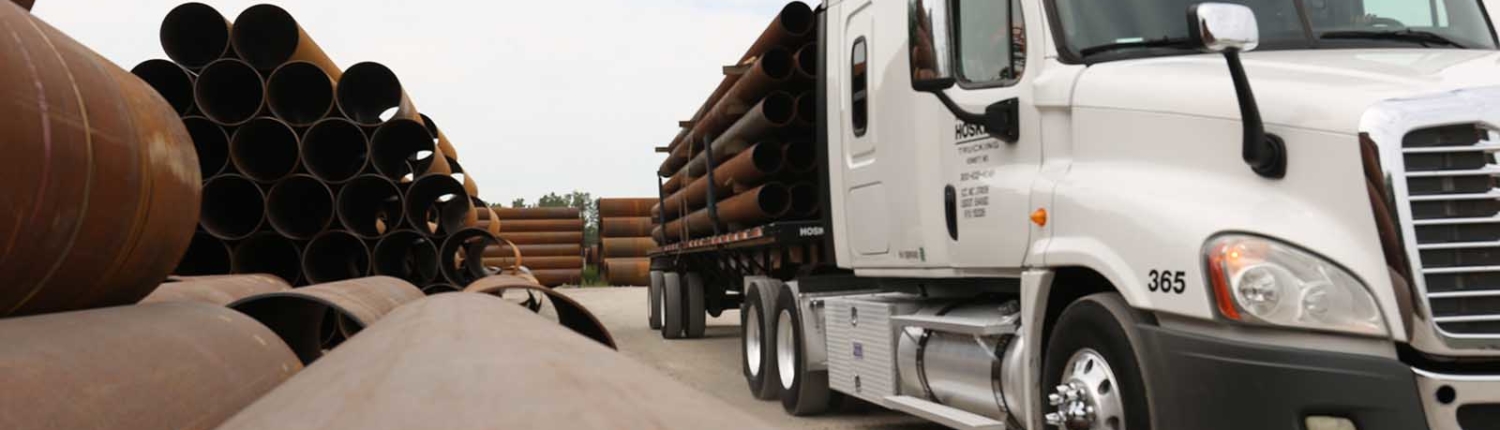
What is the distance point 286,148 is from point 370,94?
82cm

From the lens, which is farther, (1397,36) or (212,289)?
(212,289)

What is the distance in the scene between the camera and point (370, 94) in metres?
10.2

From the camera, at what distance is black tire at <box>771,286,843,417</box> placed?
834 cm

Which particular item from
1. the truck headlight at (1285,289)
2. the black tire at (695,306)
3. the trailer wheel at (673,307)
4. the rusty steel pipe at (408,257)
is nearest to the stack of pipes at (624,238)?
the trailer wheel at (673,307)

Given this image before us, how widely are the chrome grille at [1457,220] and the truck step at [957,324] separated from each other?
1.98 metres

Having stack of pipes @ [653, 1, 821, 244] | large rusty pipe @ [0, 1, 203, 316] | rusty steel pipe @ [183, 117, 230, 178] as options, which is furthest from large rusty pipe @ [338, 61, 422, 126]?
large rusty pipe @ [0, 1, 203, 316]

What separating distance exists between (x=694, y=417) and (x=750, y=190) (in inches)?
328

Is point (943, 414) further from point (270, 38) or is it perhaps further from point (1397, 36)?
point (270, 38)

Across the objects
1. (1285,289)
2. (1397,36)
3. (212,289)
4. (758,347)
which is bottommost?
(758,347)

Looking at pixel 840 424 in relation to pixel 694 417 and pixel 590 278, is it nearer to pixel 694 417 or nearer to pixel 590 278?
pixel 694 417

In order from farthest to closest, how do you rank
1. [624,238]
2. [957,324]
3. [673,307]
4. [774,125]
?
[624,238] → [673,307] → [774,125] → [957,324]

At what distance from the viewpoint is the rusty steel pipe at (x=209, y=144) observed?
9.15 metres

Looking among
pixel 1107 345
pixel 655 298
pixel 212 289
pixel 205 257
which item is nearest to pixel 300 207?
pixel 205 257

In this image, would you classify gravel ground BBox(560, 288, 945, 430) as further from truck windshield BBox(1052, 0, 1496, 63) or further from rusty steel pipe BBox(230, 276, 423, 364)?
truck windshield BBox(1052, 0, 1496, 63)
